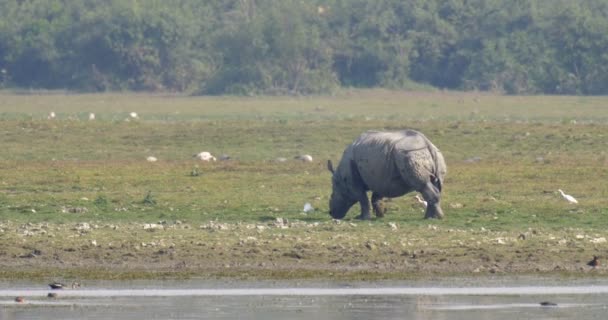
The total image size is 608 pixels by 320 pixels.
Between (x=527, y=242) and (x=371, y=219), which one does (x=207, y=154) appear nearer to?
(x=371, y=219)

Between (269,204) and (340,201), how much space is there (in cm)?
136

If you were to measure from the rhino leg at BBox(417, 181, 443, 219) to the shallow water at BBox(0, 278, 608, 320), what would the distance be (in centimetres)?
393

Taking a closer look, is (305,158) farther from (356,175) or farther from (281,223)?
(281,223)

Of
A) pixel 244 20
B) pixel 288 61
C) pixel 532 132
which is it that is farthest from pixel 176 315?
pixel 244 20

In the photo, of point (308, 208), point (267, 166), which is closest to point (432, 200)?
point (308, 208)

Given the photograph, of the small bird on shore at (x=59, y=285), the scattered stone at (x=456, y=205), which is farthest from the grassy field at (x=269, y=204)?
the small bird on shore at (x=59, y=285)

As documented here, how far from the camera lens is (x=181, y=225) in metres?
19.2

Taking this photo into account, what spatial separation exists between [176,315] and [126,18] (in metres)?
53.3

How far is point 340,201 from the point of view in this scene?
20594 mm

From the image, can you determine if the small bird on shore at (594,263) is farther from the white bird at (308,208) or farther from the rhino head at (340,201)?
the white bird at (308,208)

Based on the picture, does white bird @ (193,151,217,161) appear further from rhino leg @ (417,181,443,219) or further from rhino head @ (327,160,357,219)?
rhino leg @ (417,181,443,219)

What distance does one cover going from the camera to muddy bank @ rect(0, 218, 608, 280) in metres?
16.2

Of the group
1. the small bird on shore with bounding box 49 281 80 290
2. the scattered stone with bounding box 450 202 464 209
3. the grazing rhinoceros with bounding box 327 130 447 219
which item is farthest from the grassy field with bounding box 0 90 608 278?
the small bird on shore with bounding box 49 281 80 290

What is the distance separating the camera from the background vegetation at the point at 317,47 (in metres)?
60.6
